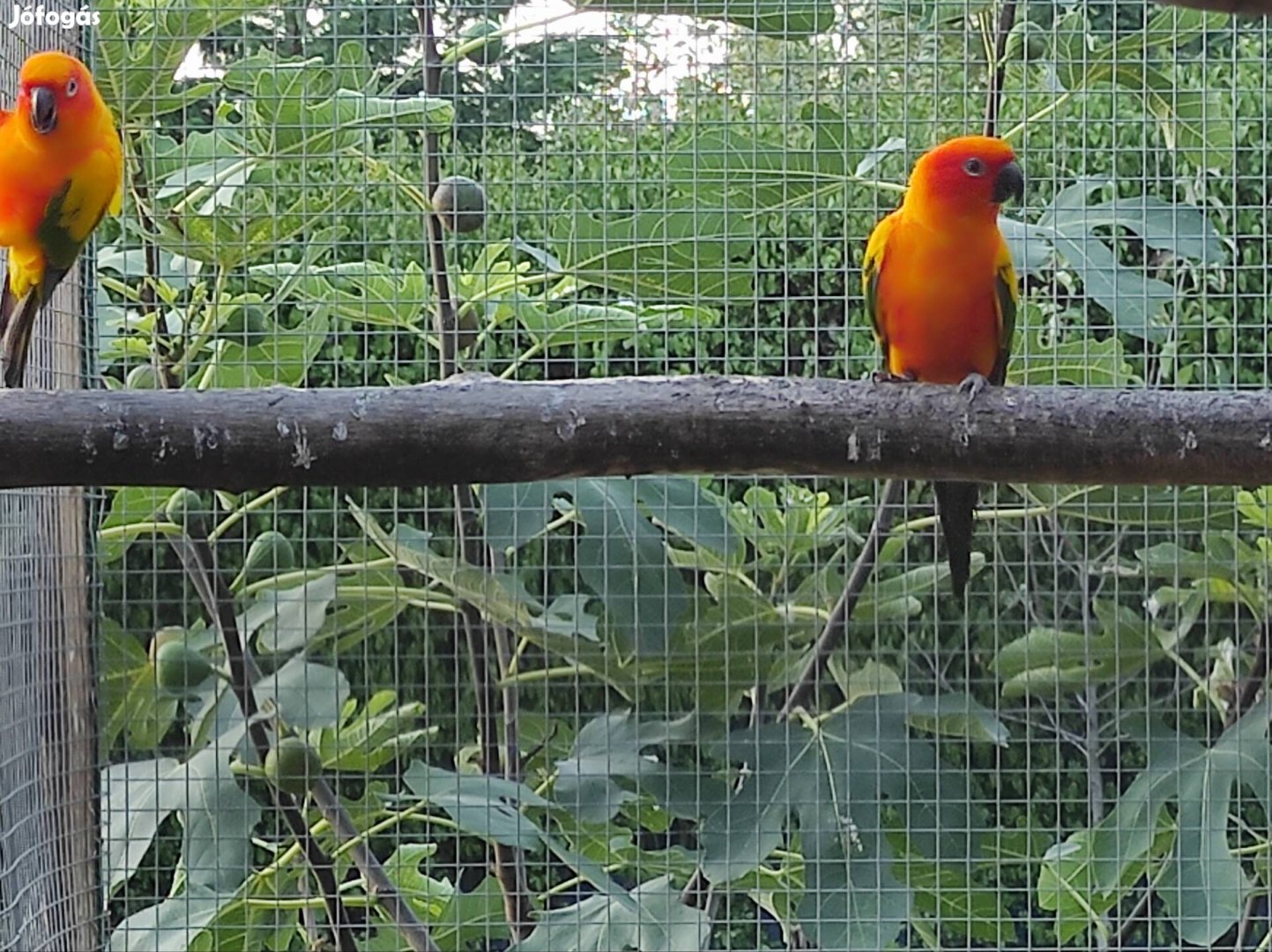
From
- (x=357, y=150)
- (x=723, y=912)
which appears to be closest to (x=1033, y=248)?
(x=357, y=150)

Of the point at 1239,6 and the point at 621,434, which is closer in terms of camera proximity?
the point at 1239,6

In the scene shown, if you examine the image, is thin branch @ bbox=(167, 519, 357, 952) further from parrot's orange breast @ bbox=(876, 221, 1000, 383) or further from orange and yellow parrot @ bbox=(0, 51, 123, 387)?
parrot's orange breast @ bbox=(876, 221, 1000, 383)

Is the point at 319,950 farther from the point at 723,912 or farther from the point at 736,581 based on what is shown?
the point at 736,581

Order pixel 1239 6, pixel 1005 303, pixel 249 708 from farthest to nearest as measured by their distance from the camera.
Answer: pixel 249 708
pixel 1005 303
pixel 1239 6

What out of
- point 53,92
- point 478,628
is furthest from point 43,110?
point 478,628

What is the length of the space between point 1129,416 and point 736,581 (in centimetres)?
67

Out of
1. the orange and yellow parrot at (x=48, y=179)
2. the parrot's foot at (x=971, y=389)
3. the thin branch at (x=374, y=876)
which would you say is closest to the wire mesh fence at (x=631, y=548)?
the thin branch at (x=374, y=876)

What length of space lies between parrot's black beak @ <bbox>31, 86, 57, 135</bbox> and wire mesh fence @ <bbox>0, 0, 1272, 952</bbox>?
0.18 metres

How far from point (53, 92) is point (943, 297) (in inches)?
34.2

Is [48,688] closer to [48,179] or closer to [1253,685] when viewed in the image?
[48,179]

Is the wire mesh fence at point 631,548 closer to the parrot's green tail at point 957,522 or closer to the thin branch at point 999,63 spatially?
the thin branch at point 999,63

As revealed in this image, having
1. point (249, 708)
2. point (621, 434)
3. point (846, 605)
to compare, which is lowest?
point (249, 708)

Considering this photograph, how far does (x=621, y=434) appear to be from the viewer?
3.22 feet

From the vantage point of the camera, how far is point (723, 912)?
1.90 meters
